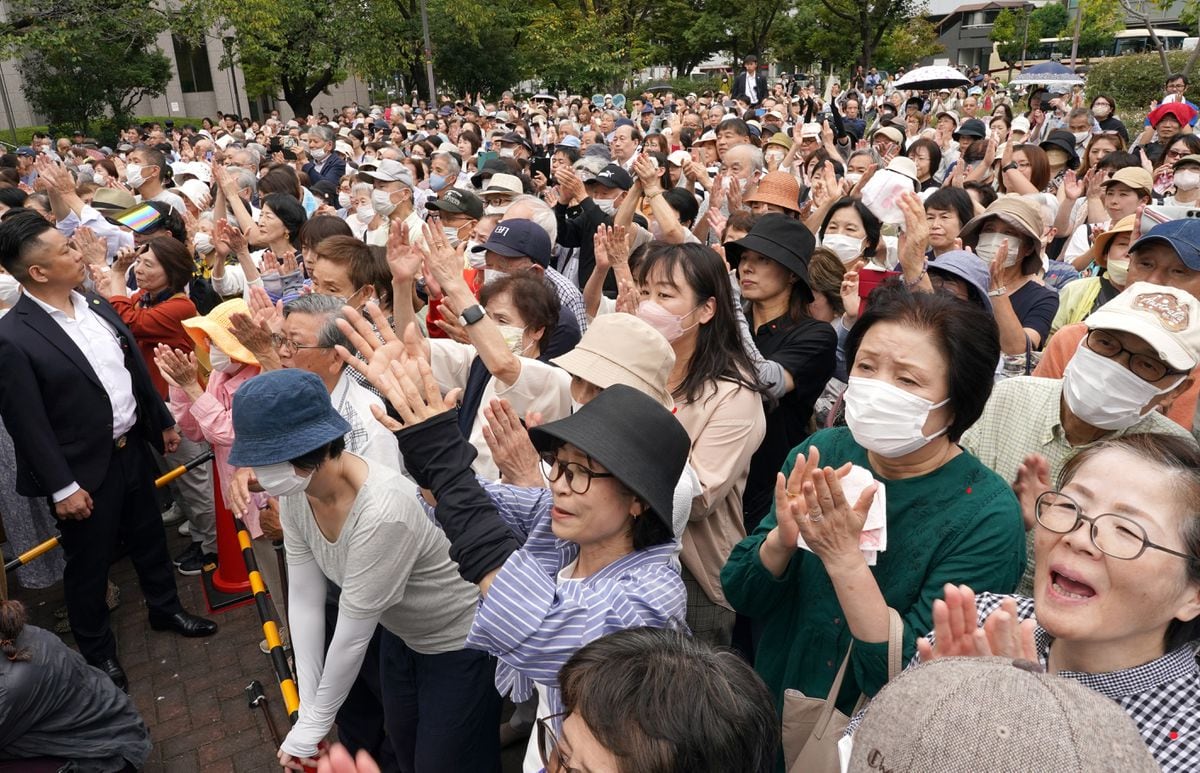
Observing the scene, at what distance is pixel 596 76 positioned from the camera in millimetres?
32312

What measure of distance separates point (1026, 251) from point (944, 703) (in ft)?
13.6

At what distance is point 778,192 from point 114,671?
5.36 meters

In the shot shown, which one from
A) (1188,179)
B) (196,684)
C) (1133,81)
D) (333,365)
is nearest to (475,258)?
(333,365)

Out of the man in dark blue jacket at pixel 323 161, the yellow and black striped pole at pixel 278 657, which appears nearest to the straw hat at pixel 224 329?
the yellow and black striped pole at pixel 278 657

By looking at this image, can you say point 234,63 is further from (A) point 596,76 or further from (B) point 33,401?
(B) point 33,401

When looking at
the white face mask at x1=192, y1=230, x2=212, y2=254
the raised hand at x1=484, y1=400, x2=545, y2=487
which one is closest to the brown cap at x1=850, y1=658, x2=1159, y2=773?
the raised hand at x1=484, y1=400, x2=545, y2=487

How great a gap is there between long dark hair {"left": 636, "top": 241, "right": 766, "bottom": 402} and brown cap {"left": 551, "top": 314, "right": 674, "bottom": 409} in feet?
1.43

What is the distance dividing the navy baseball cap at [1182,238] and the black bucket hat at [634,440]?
2.56 meters

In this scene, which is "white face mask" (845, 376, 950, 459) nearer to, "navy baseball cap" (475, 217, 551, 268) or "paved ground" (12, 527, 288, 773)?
"navy baseball cap" (475, 217, 551, 268)

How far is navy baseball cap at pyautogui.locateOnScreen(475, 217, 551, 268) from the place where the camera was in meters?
4.72

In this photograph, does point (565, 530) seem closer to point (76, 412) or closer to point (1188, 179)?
point (76, 412)

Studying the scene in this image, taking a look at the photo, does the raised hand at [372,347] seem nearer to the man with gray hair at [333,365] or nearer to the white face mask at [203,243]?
the man with gray hair at [333,365]

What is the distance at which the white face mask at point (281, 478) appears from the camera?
2.63m

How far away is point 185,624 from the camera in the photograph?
497cm
